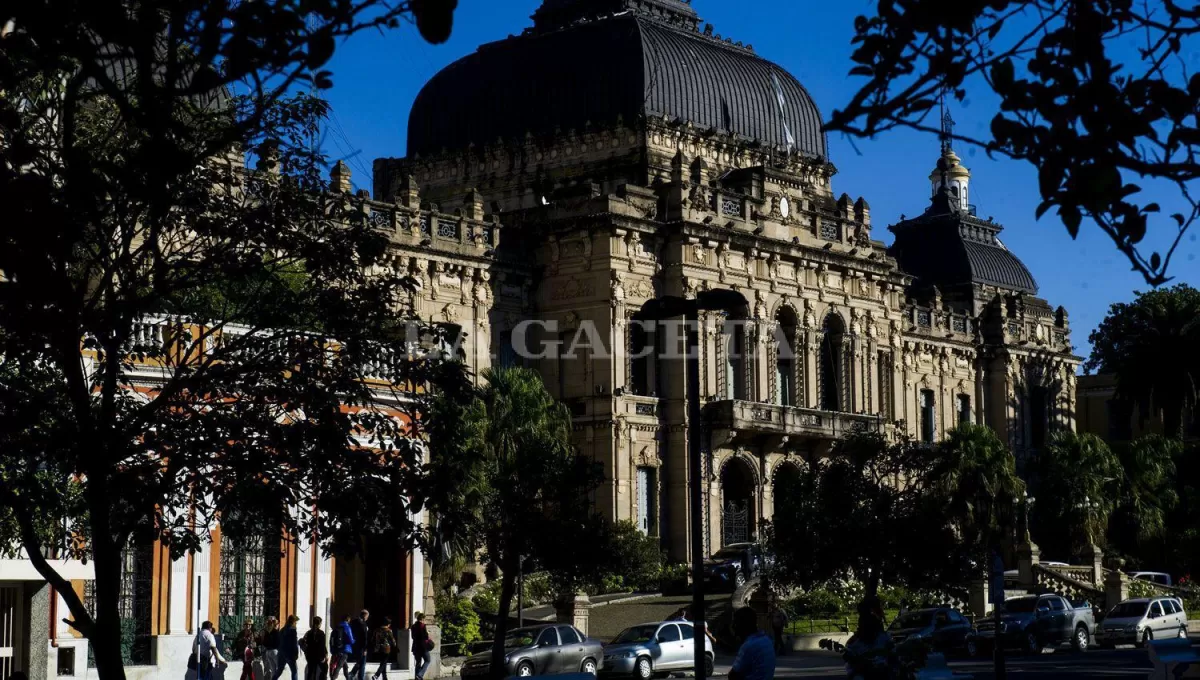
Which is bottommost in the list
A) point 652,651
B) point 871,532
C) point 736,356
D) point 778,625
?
point 652,651

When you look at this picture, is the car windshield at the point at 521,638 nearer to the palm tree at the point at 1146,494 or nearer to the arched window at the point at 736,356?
the arched window at the point at 736,356

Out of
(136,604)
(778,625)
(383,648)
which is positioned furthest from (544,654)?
(136,604)

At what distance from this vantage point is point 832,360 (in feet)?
225

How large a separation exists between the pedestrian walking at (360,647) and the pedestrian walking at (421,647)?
1.10 metres

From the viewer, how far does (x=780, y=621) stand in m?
45.4

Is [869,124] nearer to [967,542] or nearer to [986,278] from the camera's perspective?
[967,542]

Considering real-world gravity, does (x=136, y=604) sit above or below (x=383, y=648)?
above

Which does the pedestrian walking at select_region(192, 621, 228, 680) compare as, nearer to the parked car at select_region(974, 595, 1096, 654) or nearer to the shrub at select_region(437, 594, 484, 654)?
the shrub at select_region(437, 594, 484, 654)

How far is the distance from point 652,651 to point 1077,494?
36.5 m

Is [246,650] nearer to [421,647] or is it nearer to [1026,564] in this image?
[421,647]

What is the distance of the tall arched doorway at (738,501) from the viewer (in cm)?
6350

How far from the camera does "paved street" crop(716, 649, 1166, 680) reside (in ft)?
126

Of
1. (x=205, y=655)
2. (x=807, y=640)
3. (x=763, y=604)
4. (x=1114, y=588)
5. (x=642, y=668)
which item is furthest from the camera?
(x=1114, y=588)

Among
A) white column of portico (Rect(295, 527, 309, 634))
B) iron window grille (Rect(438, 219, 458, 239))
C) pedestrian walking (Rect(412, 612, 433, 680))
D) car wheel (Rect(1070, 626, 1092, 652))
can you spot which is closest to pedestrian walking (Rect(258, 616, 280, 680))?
white column of portico (Rect(295, 527, 309, 634))
